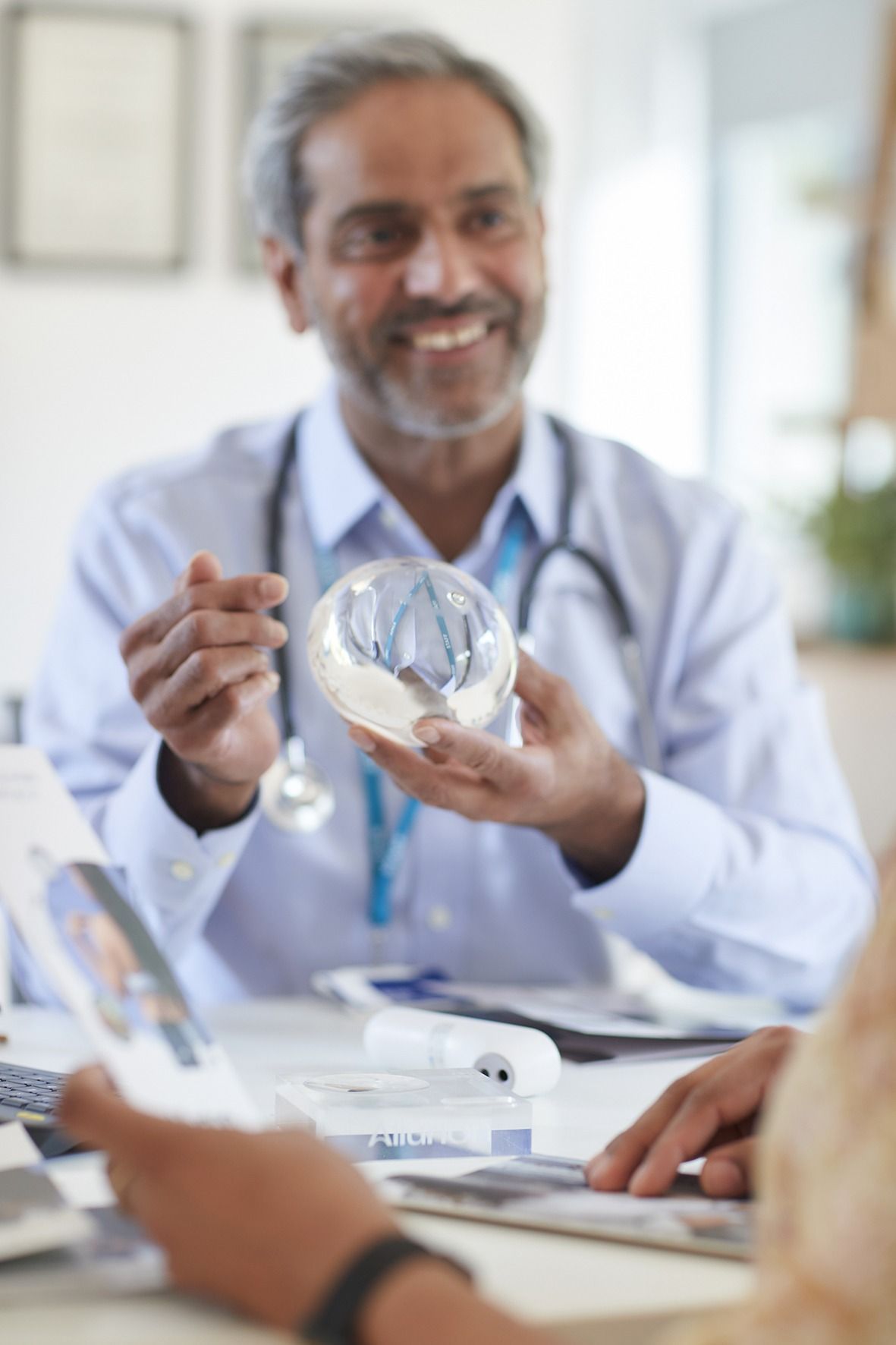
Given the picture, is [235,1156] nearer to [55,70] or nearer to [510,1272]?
[510,1272]

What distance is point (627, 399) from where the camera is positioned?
13.6ft

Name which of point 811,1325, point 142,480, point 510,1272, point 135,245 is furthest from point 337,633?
point 135,245

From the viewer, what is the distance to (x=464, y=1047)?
45.8 inches

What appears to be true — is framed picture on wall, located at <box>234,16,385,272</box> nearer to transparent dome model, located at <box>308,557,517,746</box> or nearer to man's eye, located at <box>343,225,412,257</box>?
man's eye, located at <box>343,225,412,257</box>

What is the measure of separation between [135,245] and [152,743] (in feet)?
6.36

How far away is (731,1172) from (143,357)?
255 cm

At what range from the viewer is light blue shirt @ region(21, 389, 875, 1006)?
154 centimetres

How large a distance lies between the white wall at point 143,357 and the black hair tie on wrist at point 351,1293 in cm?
258

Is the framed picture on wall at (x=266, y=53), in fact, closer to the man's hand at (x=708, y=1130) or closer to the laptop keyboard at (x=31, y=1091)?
the laptop keyboard at (x=31, y=1091)

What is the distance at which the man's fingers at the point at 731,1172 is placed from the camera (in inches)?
33.7

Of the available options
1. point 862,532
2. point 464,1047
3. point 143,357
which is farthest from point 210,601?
point 862,532

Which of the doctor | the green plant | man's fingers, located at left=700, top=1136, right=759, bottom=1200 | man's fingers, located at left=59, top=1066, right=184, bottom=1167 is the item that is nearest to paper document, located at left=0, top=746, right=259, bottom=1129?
man's fingers, located at left=59, top=1066, right=184, bottom=1167

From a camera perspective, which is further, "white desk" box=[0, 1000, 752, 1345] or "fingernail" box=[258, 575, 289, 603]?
"fingernail" box=[258, 575, 289, 603]

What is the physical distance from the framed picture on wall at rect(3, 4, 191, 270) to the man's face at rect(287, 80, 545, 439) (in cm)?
129
